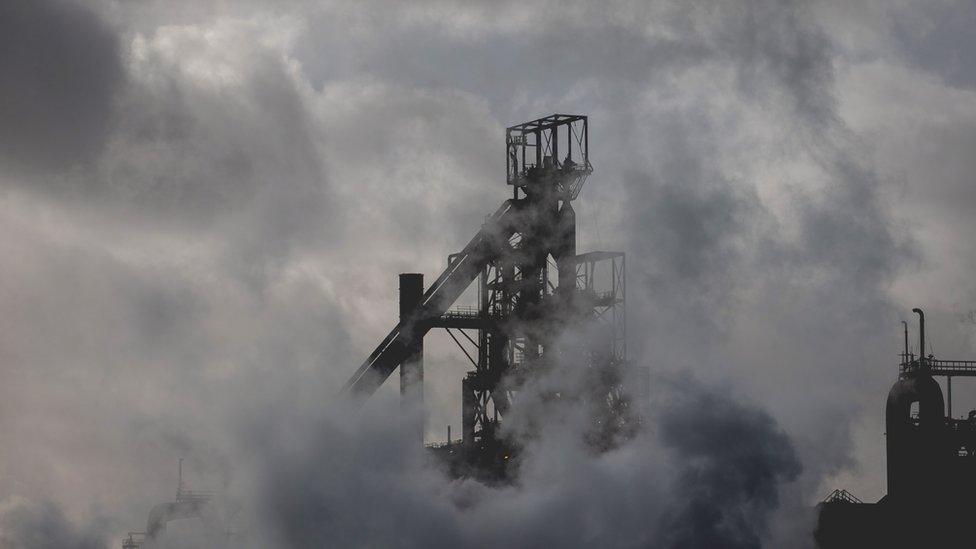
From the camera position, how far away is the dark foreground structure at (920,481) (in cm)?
8300

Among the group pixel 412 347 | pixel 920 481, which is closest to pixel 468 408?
pixel 412 347

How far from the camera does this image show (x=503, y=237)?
9088cm

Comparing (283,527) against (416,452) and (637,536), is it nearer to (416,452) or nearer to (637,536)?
(416,452)

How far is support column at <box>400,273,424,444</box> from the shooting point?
88938mm

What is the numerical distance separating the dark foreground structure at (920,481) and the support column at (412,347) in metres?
21.3

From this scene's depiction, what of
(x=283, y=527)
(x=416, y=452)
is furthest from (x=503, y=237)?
(x=283, y=527)

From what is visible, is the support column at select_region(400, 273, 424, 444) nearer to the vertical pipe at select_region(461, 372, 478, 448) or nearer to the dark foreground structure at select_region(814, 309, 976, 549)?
the vertical pipe at select_region(461, 372, 478, 448)

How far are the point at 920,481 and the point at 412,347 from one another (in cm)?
2654

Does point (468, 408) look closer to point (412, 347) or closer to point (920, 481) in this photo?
point (412, 347)

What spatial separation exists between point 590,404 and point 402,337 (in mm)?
10296

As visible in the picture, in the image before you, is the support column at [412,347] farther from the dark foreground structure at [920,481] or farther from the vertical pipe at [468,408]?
the dark foreground structure at [920,481]

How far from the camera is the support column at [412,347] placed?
88.9m

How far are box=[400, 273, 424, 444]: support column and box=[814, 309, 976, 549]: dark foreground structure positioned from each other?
839 inches

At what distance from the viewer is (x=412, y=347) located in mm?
90000
